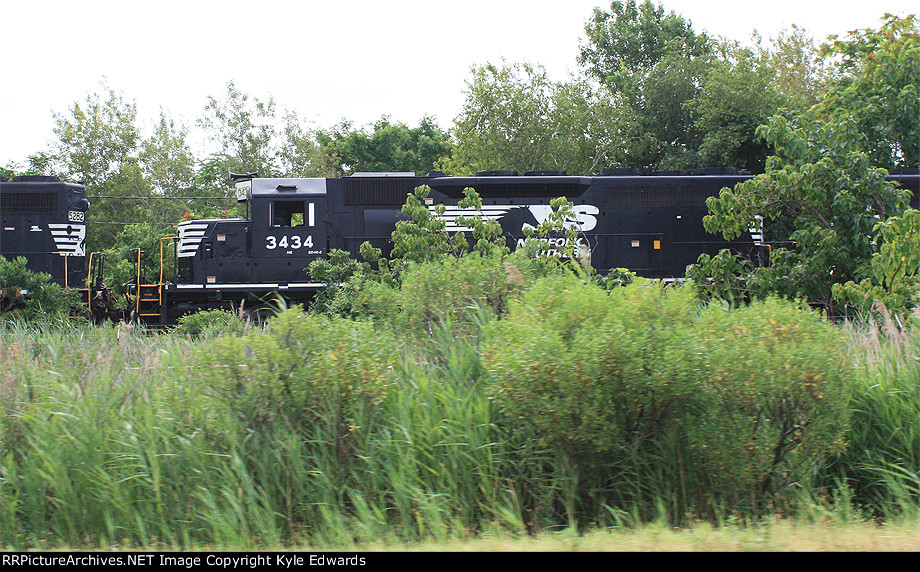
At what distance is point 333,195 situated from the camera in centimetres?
1577

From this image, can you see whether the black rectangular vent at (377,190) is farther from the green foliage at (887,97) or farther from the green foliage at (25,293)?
the green foliage at (887,97)

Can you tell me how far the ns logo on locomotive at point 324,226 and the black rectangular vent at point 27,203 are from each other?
2 cm

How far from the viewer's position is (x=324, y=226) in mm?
15680

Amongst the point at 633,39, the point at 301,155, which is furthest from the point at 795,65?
the point at 301,155

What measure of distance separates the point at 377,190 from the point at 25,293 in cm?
690

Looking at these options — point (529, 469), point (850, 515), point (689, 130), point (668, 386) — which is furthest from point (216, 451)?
point (689, 130)

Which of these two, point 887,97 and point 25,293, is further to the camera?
point 25,293

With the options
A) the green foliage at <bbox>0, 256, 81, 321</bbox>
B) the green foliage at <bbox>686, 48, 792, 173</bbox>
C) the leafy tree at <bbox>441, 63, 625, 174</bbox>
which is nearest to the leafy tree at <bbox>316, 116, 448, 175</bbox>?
the leafy tree at <bbox>441, 63, 625, 174</bbox>

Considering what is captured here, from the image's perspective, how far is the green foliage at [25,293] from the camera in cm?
1358

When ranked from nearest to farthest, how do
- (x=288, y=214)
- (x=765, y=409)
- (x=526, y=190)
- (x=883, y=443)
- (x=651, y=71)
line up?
(x=765, y=409) < (x=883, y=443) < (x=288, y=214) < (x=526, y=190) < (x=651, y=71)

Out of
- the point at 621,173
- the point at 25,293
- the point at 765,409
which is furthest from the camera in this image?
the point at 621,173

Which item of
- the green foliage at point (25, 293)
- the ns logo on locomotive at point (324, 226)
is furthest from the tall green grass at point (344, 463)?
the ns logo on locomotive at point (324, 226)

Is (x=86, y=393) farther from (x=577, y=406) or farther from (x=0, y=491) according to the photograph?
(x=577, y=406)

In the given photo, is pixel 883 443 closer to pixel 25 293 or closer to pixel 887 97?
pixel 887 97
